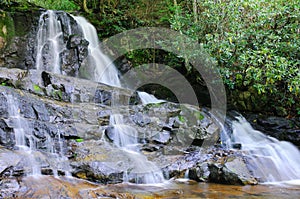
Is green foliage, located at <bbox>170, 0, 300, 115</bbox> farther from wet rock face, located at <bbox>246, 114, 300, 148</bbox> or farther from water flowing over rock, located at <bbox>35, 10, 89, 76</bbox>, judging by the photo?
water flowing over rock, located at <bbox>35, 10, 89, 76</bbox>

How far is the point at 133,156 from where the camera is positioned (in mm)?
5660

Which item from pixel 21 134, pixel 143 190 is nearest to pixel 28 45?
pixel 21 134

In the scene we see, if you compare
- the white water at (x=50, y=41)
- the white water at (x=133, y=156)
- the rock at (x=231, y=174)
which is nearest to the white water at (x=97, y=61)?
the white water at (x=50, y=41)

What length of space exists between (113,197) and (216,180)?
2239 millimetres

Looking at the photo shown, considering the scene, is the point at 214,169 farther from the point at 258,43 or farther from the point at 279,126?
the point at 258,43

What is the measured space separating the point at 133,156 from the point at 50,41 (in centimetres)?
629

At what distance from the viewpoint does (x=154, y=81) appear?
1058cm

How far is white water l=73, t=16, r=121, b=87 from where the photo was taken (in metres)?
10.1

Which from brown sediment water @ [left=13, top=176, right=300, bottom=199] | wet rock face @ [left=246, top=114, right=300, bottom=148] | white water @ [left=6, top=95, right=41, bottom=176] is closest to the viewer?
brown sediment water @ [left=13, top=176, right=300, bottom=199]

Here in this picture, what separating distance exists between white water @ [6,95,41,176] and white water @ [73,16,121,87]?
4.32 meters

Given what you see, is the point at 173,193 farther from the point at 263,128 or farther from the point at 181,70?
the point at 181,70

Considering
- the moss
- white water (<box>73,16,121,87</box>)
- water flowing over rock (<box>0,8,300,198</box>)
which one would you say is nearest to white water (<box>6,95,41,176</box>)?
water flowing over rock (<box>0,8,300,198</box>)

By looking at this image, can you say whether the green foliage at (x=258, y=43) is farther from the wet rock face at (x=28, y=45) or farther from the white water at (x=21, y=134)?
the white water at (x=21, y=134)

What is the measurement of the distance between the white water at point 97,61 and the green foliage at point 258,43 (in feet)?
10.0
